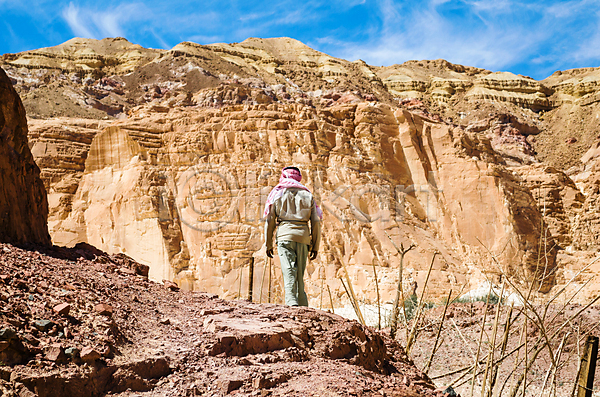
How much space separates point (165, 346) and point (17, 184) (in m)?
4.21

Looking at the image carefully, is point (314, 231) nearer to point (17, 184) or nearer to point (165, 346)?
point (165, 346)

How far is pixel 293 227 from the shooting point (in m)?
6.68

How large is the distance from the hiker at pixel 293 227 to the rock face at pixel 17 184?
9.96 ft

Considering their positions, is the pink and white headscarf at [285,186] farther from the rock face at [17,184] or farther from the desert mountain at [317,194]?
the desert mountain at [317,194]

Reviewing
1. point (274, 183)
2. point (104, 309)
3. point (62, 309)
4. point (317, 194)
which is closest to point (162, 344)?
point (104, 309)

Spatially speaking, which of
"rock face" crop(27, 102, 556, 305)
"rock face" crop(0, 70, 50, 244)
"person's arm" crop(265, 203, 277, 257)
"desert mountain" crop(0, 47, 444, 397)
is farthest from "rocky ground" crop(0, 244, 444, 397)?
"rock face" crop(27, 102, 556, 305)

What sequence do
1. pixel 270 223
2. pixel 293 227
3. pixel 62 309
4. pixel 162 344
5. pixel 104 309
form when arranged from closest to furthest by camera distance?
pixel 62 309
pixel 162 344
pixel 104 309
pixel 293 227
pixel 270 223

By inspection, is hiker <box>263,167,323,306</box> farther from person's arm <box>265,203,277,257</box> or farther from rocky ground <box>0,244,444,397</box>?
rocky ground <box>0,244,444,397</box>

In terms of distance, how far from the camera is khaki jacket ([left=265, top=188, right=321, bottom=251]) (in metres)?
6.68

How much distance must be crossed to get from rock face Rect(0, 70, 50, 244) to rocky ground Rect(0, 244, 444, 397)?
51.0 inches

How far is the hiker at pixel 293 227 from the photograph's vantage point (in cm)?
661

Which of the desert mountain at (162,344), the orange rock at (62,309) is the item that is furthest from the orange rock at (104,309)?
the orange rock at (62,309)

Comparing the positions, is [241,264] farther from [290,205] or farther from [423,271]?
[290,205]

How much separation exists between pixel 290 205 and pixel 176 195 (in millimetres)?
15453
